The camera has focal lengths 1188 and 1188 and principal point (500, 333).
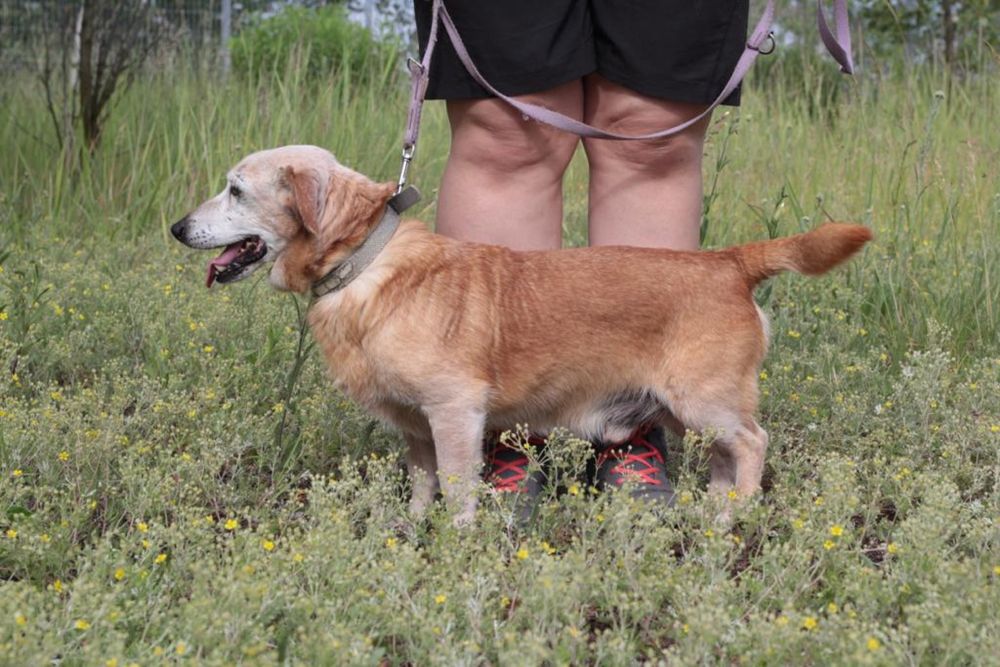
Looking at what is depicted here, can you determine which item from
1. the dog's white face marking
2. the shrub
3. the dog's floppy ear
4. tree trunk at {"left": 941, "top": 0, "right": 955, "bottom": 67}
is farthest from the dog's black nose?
tree trunk at {"left": 941, "top": 0, "right": 955, "bottom": 67}

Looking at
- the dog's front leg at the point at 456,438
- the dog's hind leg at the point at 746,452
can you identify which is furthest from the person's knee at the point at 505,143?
the dog's hind leg at the point at 746,452

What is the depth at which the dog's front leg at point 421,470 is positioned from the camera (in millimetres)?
3061

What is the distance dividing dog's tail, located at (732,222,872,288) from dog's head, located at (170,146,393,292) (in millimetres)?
935

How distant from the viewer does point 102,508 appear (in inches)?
116

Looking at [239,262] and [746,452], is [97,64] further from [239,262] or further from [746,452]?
[746,452]

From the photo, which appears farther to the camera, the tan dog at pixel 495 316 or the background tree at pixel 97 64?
the background tree at pixel 97 64

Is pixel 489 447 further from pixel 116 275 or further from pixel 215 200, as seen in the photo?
pixel 116 275

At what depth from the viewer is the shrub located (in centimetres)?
774

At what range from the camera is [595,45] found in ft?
10.2

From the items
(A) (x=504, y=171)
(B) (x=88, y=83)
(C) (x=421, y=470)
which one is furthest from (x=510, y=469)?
(B) (x=88, y=83)

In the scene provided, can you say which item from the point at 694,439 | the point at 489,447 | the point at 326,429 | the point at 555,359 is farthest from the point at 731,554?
the point at 326,429

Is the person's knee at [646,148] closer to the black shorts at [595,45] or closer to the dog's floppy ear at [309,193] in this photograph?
the black shorts at [595,45]

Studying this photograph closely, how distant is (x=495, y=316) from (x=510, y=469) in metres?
0.45

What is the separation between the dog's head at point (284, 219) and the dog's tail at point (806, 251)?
3.07 feet
